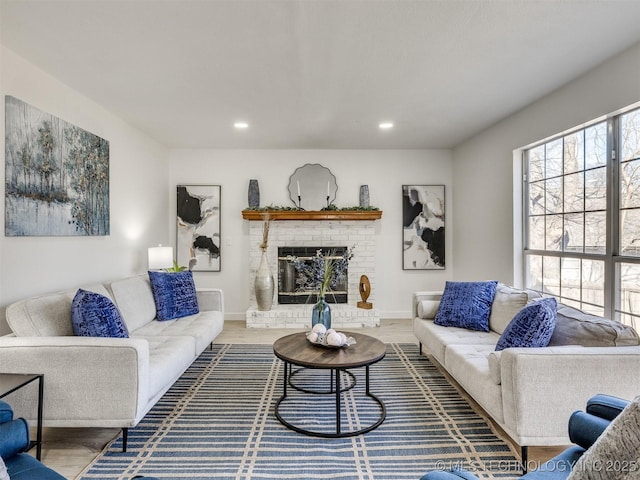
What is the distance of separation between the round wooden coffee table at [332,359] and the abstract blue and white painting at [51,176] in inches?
78.4

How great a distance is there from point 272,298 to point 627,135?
156 inches

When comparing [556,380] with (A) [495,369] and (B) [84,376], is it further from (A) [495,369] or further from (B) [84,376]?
(B) [84,376]

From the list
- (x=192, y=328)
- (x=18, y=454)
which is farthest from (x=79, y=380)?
(x=192, y=328)

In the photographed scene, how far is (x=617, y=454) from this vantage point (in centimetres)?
88

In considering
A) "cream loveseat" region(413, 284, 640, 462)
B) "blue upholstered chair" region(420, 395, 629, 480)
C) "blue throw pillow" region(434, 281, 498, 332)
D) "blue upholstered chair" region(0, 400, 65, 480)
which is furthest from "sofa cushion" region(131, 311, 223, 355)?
"blue upholstered chair" region(420, 395, 629, 480)

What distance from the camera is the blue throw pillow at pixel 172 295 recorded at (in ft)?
10.9

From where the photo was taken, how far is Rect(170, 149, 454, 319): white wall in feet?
16.4

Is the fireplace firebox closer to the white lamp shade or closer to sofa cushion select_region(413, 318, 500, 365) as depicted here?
the white lamp shade

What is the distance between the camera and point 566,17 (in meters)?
1.93

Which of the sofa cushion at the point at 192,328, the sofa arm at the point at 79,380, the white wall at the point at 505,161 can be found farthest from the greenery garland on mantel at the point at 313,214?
the sofa arm at the point at 79,380

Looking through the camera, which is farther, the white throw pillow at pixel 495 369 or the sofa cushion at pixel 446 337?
the sofa cushion at pixel 446 337

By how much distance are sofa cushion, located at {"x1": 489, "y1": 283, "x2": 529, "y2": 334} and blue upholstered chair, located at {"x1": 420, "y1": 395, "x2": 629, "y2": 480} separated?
1332mm

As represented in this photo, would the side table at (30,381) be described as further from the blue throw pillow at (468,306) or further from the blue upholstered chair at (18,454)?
the blue throw pillow at (468,306)

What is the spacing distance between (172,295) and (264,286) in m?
1.43
